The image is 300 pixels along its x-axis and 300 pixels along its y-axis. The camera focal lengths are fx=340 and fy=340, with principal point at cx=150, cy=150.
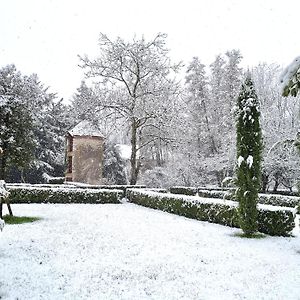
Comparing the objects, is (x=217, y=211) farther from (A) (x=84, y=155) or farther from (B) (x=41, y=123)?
(B) (x=41, y=123)

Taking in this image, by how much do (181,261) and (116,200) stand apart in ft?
43.0

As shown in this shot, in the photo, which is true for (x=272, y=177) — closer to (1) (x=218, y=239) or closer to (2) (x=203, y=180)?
(2) (x=203, y=180)

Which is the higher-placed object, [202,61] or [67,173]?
[202,61]

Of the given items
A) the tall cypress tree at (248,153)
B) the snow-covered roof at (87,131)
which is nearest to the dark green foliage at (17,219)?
the tall cypress tree at (248,153)

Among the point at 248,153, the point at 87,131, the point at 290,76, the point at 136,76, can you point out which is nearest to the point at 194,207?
the point at 248,153

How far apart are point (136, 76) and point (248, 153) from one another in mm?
17022

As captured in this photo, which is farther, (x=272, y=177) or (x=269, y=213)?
(x=272, y=177)

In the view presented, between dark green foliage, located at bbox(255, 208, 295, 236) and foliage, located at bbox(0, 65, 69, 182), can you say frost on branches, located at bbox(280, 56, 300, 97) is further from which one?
foliage, located at bbox(0, 65, 69, 182)

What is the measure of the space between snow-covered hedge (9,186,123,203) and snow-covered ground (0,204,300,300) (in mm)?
7286

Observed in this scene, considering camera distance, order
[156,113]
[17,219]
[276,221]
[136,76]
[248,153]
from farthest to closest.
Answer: [136,76] → [156,113] → [17,219] → [248,153] → [276,221]

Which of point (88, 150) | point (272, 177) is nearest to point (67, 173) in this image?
point (88, 150)

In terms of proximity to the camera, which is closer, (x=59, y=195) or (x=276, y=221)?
(x=276, y=221)

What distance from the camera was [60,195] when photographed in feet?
60.3

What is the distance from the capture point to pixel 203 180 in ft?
101
